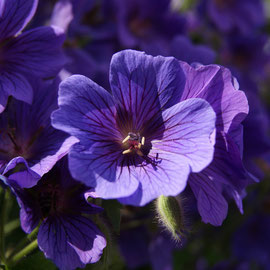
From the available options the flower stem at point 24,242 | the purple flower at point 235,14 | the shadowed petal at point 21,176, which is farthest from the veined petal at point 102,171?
the purple flower at point 235,14

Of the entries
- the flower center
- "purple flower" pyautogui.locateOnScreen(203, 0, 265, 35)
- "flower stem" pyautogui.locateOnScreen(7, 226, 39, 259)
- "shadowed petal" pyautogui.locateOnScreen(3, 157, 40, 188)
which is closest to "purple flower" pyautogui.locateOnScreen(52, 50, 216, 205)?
the flower center

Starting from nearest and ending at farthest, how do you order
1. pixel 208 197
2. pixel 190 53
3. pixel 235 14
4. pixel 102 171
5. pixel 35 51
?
1. pixel 102 171
2. pixel 208 197
3. pixel 35 51
4. pixel 190 53
5. pixel 235 14

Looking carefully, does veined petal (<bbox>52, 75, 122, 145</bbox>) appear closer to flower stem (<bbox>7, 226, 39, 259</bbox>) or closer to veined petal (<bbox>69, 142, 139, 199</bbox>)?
veined petal (<bbox>69, 142, 139, 199</bbox>)

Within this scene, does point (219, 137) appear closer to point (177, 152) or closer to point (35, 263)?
point (177, 152)

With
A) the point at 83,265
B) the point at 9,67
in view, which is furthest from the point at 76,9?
the point at 83,265

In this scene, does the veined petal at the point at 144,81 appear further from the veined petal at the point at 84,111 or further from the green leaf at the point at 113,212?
the green leaf at the point at 113,212

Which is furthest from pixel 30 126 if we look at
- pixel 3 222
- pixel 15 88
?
pixel 3 222
